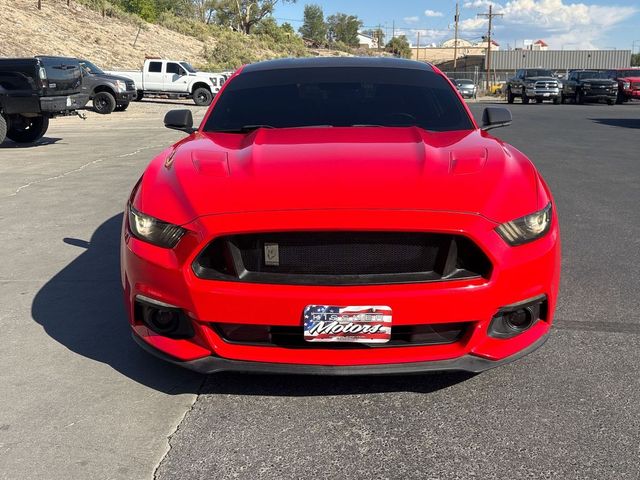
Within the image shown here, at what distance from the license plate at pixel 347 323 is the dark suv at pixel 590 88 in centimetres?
3360

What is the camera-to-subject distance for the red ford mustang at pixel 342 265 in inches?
112

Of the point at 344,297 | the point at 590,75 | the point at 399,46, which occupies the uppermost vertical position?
the point at 399,46

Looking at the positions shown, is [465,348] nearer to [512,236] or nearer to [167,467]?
[512,236]

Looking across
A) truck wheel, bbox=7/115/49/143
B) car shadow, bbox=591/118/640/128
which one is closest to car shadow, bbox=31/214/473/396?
truck wheel, bbox=7/115/49/143

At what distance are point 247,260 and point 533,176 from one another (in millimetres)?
1499

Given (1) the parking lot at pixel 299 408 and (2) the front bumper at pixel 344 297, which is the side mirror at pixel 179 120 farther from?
(2) the front bumper at pixel 344 297

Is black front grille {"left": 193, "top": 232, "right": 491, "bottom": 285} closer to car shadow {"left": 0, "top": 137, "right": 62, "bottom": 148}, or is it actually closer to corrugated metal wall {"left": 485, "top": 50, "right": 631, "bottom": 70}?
car shadow {"left": 0, "top": 137, "right": 62, "bottom": 148}

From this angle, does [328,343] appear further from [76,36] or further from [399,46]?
[399,46]

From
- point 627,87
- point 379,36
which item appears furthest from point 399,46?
point 627,87

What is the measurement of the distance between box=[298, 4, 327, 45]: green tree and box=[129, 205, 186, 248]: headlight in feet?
359

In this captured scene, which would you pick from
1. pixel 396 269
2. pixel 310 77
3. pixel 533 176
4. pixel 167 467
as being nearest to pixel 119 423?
pixel 167 467

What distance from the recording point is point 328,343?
9.70ft

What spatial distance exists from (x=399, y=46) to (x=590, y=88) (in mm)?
103741

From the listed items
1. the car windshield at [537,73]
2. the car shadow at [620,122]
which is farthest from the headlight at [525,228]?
the car windshield at [537,73]
